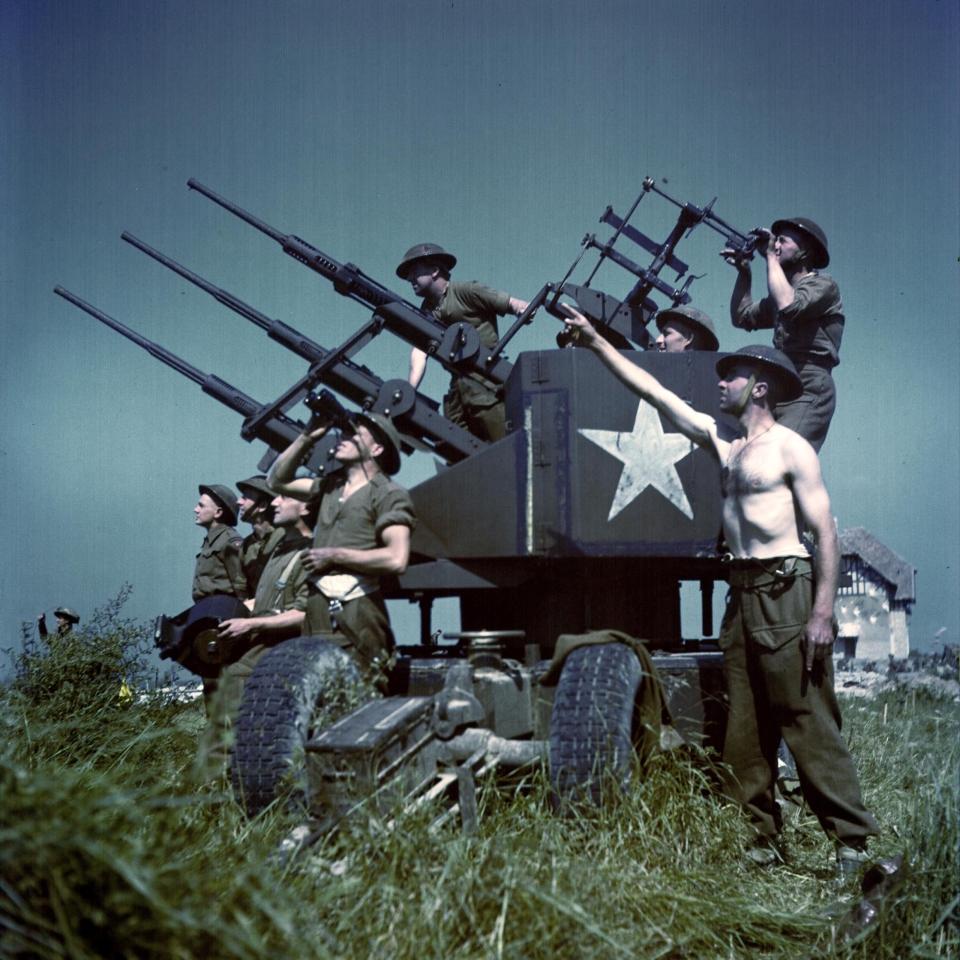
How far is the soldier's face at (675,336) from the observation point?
7141mm

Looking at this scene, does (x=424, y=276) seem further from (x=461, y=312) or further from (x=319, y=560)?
(x=319, y=560)

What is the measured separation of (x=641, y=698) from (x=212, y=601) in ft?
11.4

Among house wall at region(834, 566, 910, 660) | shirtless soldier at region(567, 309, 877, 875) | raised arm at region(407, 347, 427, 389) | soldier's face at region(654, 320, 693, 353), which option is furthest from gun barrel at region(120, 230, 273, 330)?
house wall at region(834, 566, 910, 660)

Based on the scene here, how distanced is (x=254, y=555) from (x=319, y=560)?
425 centimetres

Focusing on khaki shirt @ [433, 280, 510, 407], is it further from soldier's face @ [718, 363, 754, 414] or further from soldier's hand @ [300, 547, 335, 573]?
soldier's face @ [718, 363, 754, 414]

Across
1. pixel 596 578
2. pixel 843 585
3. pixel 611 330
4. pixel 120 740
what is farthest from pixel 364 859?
pixel 843 585

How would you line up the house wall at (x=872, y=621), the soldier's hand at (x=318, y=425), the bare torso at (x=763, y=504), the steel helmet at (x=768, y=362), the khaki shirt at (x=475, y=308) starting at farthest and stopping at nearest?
the house wall at (x=872, y=621)
the khaki shirt at (x=475, y=308)
the soldier's hand at (x=318, y=425)
the steel helmet at (x=768, y=362)
the bare torso at (x=763, y=504)

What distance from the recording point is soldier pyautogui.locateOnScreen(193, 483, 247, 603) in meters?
9.15

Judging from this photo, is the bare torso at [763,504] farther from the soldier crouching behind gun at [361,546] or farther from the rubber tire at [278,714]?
the rubber tire at [278,714]

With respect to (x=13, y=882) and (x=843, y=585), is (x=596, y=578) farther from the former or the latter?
(x=843, y=585)

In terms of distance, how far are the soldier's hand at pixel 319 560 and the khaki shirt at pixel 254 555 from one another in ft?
11.9

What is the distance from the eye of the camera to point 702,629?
23.9 ft

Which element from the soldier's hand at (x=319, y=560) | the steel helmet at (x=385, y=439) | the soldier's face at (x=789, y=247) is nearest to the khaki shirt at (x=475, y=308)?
the steel helmet at (x=385, y=439)

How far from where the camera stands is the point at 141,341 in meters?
11.2
